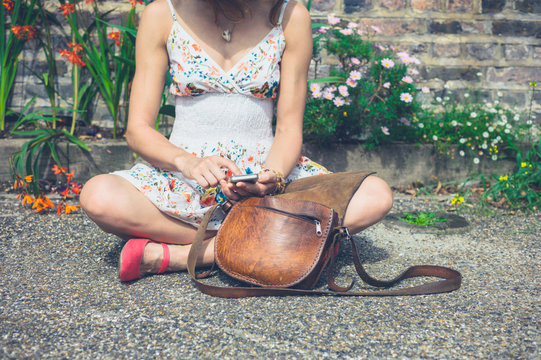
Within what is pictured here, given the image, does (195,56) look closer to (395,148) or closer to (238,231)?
(238,231)

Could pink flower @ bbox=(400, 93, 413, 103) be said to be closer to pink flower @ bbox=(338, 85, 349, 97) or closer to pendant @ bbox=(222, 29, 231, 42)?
pink flower @ bbox=(338, 85, 349, 97)

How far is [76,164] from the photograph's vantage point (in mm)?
3154

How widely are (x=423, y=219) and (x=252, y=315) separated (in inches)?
57.2

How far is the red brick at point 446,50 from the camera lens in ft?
11.7

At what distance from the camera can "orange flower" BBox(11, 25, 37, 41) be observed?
10.2ft

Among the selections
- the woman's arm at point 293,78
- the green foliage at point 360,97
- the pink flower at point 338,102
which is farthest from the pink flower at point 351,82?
the woman's arm at point 293,78

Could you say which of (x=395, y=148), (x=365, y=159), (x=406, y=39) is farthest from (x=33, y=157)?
(x=406, y=39)

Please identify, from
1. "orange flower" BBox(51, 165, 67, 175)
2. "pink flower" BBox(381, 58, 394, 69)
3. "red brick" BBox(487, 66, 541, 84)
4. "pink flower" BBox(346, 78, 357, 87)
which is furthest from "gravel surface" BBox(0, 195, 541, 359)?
"red brick" BBox(487, 66, 541, 84)

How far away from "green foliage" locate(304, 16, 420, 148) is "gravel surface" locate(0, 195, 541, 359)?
1158mm

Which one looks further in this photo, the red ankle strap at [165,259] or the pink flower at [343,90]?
the pink flower at [343,90]

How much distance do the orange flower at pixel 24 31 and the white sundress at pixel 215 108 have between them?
5.32 feet

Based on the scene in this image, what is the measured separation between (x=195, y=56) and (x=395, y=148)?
5.76 ft

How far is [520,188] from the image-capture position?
3.05 meters

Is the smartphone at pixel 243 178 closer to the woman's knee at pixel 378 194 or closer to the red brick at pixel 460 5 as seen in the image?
A: the woman's knee at pixel 378 194
